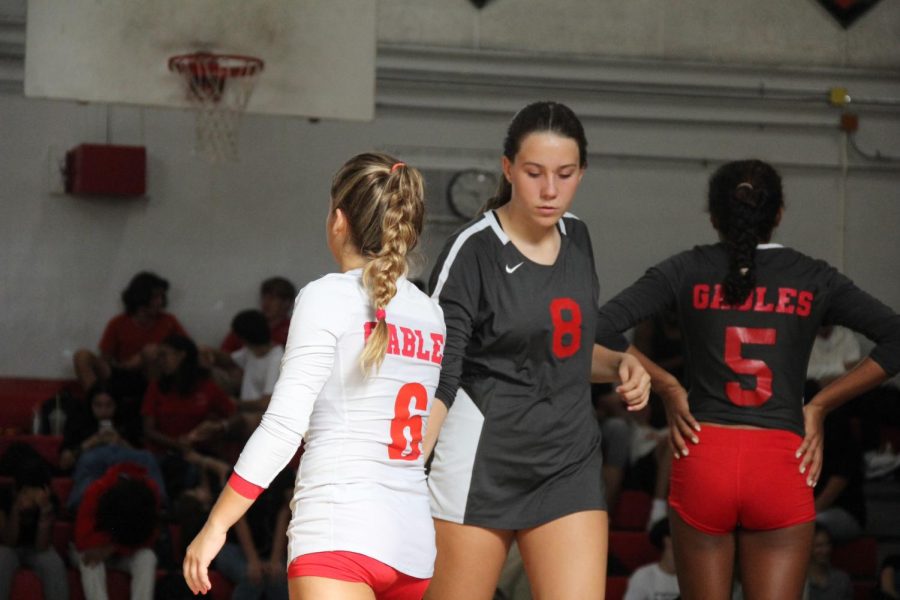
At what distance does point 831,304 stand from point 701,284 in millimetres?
377

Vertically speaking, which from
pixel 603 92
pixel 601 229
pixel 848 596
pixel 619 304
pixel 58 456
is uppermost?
pixel 603 92

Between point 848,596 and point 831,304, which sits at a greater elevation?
point 831,304

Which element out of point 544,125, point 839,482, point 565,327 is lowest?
point 839,482

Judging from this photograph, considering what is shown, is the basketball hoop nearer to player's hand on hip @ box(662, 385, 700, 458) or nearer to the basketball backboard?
the basketball backboard

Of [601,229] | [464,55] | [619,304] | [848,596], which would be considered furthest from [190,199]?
[619,304]

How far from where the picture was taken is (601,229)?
32.3 ft

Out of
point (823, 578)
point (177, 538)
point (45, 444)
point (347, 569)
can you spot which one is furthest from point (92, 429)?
point (347, 569)

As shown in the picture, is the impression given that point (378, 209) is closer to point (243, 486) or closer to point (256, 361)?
point (243, 486)

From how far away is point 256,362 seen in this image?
826 centimetres

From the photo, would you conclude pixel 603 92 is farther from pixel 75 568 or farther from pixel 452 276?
pixel 452 276

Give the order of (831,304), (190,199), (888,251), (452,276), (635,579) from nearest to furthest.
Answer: (452,276) < (831,304) < (635,579) < (190,199) < (888,251)

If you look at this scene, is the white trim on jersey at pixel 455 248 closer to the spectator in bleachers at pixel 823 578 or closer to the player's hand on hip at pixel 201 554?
the player's hand on hip at pixel 201 554

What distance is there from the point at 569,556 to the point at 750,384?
77 centimetres

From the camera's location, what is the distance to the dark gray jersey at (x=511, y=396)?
328 cm
